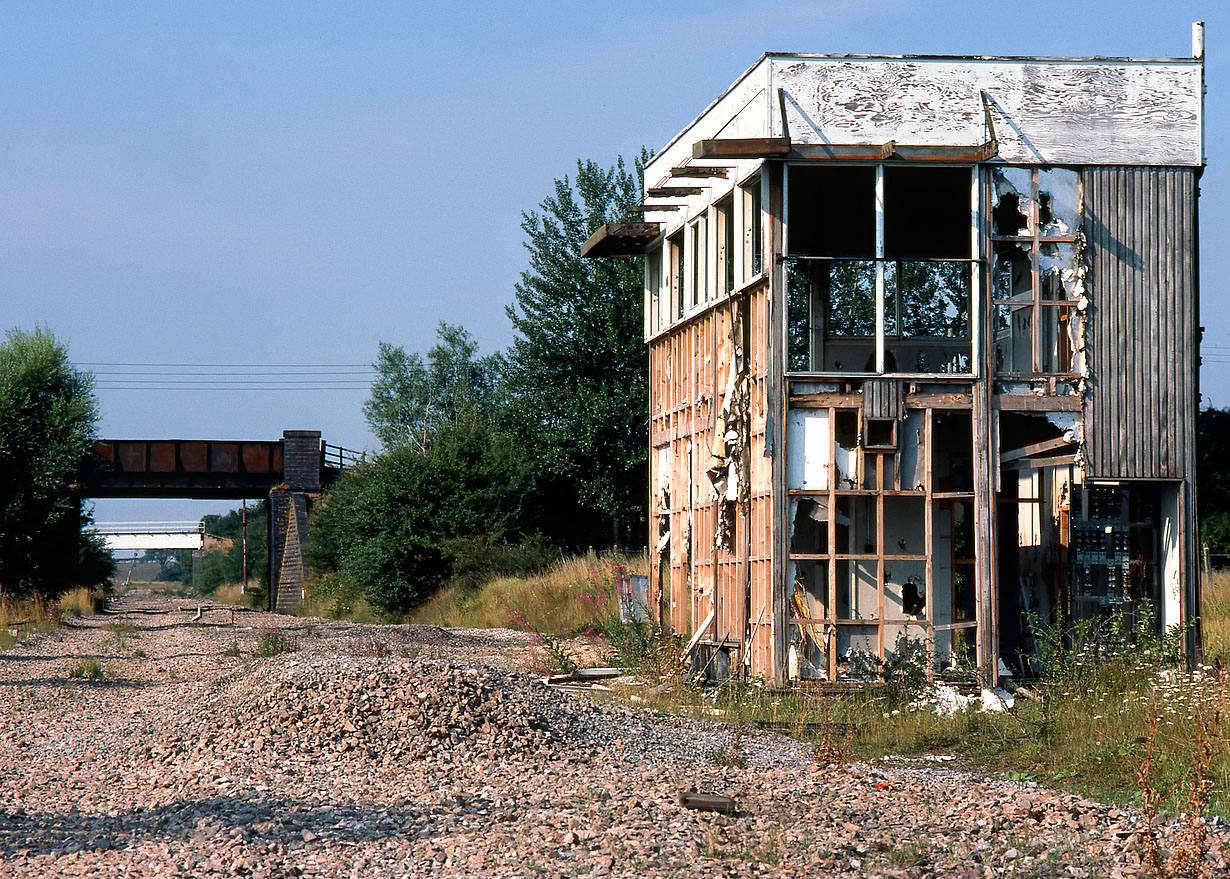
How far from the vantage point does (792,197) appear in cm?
1972

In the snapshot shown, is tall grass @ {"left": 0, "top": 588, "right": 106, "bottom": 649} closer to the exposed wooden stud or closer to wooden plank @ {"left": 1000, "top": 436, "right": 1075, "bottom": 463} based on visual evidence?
the exposed wooden stud

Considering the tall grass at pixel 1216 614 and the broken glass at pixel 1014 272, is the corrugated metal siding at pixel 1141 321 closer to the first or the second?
the broken glass at pixel 1014 272

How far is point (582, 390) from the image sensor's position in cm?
3928

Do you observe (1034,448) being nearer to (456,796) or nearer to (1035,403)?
(1035,403)

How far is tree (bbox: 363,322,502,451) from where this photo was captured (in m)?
78.4

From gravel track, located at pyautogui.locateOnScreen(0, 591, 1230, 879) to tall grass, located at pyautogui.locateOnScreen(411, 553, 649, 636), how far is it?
12.6 meters

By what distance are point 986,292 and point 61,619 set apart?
866 inches

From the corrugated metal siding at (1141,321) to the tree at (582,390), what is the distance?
2331 centimetres

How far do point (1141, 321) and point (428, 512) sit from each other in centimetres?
2394

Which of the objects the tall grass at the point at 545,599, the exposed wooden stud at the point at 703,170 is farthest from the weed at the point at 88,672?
the exposed wooden stud at the point at 703,170

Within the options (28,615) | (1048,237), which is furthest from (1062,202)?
(28,615)

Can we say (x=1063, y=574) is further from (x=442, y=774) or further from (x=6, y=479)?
(x=6, y=479)

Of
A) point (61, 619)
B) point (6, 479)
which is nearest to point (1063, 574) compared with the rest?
point (61, 619)

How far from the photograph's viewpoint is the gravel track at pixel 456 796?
7.45m
